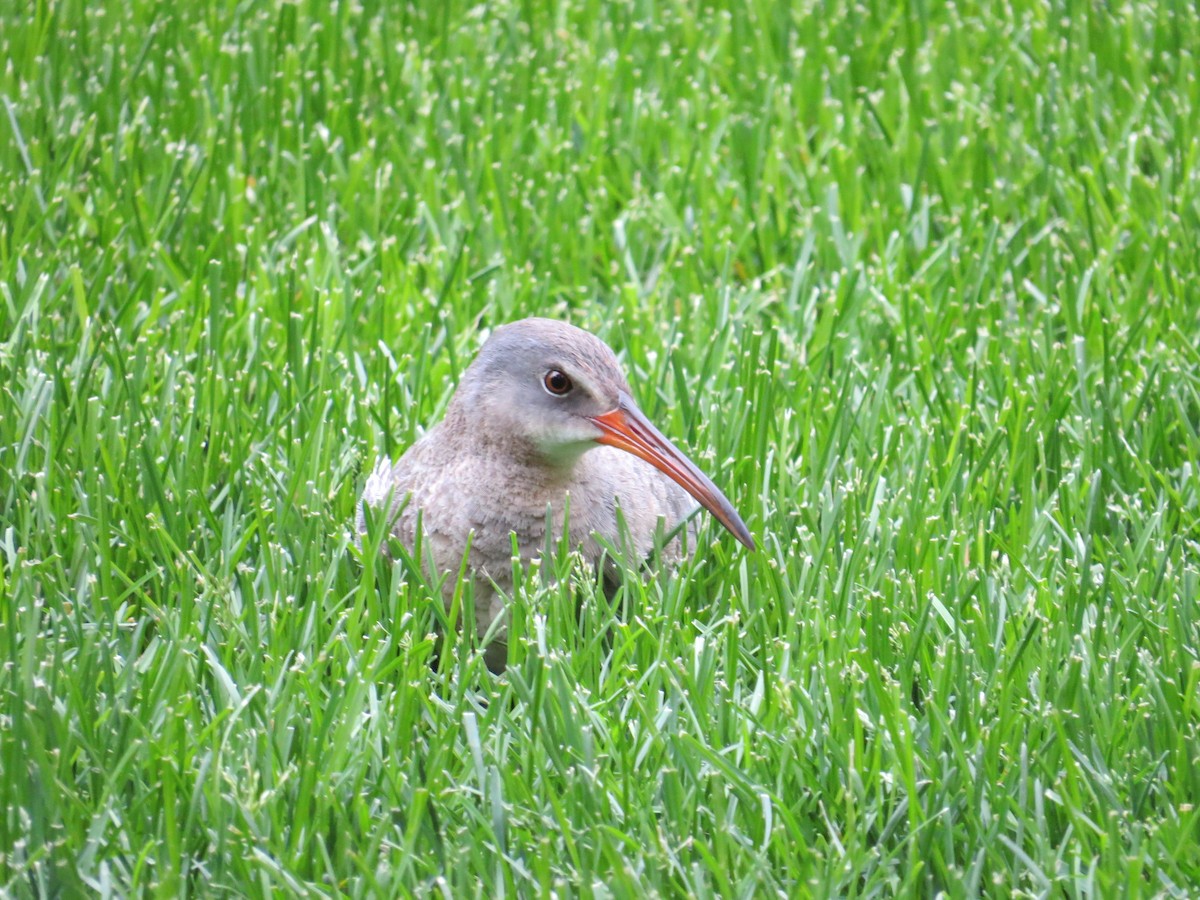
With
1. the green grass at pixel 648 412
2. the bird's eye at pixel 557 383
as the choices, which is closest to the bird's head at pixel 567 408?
the bird's eye at pixel 557 383

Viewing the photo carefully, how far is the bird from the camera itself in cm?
337

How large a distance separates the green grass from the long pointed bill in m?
0.19

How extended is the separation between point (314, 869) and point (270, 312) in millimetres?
2294

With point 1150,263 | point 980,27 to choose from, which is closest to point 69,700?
point 1150,263

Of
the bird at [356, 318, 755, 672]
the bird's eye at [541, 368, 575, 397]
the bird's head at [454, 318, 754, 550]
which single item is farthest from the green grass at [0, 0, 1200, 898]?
the bird's eye at [541, 368, 575, 397]

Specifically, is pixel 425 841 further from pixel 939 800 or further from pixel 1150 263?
pixel 1150 263

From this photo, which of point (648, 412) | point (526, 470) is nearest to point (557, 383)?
point (526, 470)

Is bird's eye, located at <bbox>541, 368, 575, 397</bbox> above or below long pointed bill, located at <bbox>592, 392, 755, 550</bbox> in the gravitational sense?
above

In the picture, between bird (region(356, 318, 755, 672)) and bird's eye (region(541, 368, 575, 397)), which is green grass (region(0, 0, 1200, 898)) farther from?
bird's eye (region(541, 368, 575, 397))

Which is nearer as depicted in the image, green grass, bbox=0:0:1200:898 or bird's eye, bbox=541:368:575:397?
green grass, bbox=0:0:1200:898

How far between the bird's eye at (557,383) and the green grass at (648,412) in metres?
0.44

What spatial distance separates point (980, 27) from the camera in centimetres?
626

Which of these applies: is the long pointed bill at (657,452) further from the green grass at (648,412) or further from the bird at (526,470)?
the green grass at (648,412)

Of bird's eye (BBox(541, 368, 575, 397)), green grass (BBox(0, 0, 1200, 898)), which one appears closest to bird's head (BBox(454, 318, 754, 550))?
bird's eye (BBox(541, 368, 575, 397))
